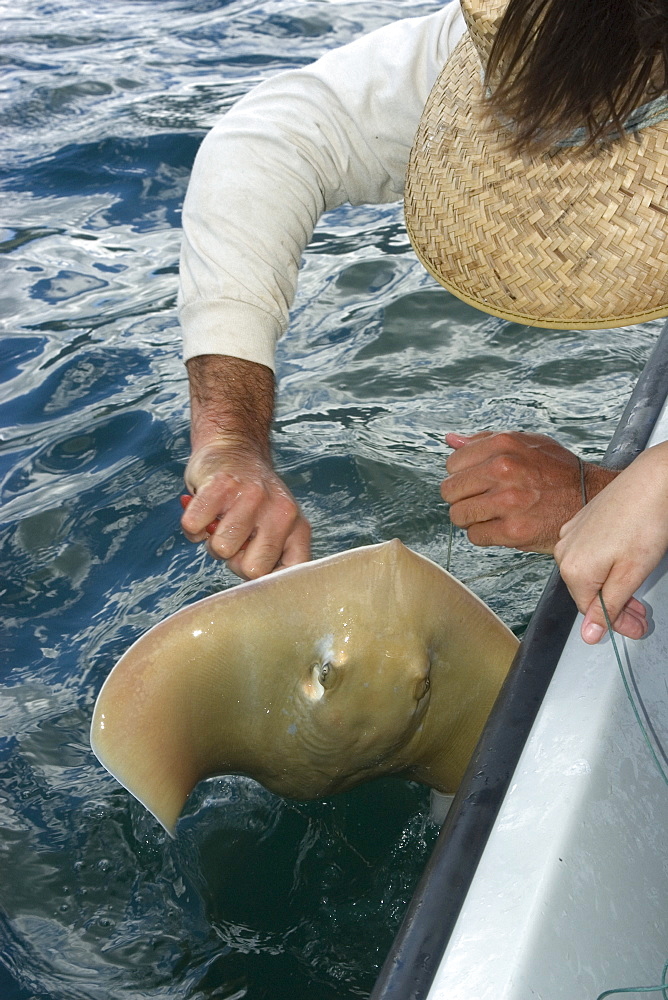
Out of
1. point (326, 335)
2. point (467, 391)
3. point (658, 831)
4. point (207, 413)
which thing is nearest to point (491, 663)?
point (658, 831)

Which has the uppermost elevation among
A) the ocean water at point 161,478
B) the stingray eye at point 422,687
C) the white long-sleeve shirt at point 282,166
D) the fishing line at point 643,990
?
the white long-sleeve shirt at point 282,166

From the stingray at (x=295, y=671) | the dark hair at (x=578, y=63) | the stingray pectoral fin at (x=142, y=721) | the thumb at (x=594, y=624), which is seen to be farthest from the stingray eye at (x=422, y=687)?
the dark hair at (x=578, y=63)

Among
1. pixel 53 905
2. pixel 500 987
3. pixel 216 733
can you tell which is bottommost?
pixel 53 905

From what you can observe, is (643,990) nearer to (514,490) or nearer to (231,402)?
(514,490)

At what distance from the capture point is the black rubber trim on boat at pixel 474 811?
117cm

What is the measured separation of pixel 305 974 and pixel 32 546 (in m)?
1.55

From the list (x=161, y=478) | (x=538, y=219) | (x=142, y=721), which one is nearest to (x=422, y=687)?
(x=142, y=721)

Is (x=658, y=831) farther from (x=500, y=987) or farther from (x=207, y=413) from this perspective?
(x=207, y=413)

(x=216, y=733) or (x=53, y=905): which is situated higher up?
(x=216, y=733)

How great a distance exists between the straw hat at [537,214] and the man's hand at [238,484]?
21.2 inches

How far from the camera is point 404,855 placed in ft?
6.52

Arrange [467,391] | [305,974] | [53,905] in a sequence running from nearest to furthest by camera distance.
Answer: [305,974]
[53,905]
[467,391]

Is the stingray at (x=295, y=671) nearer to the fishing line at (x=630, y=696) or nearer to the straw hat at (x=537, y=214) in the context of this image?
the fishing line at (x=630, y=696)

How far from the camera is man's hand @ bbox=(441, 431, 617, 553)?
78.4 inches
